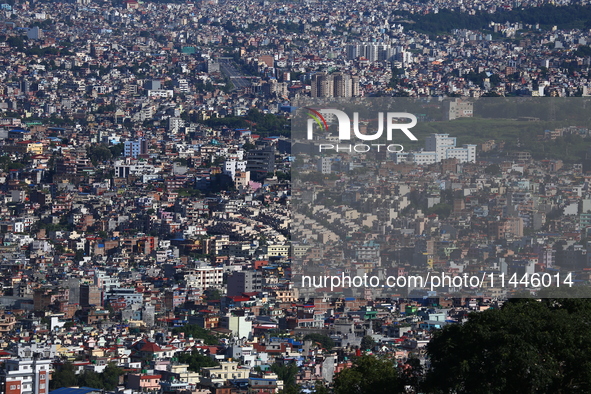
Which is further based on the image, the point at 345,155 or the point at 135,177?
the point at 135,177

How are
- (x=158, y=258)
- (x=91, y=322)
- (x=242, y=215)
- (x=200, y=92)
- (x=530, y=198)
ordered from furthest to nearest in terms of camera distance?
(x=200, y=92) < (x=242, y=215) < (x=158, y=258) < (x=91, y=322) < (x=530, y=198)

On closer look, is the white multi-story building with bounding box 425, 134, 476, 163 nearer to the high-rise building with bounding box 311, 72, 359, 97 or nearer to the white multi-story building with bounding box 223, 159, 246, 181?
the white multi-story building with bounding box 223, 159, 246, 181

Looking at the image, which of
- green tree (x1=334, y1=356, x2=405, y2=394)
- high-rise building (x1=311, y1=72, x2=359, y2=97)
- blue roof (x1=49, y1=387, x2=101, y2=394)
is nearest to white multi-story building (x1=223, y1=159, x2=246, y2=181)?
high-rise building (x1=311, y1=72, x2=359, y2=97)

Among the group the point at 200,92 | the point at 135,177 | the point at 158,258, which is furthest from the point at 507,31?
the point at 158,258

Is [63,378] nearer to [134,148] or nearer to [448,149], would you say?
[448,149]

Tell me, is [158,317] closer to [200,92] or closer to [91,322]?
[91,322]

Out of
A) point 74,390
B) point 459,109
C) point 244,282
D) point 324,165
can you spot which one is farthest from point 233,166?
point 459,109

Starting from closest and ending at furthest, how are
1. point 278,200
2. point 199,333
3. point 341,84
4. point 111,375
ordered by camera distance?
point 111,375
point 199,333
point 278,200
point 341,84
